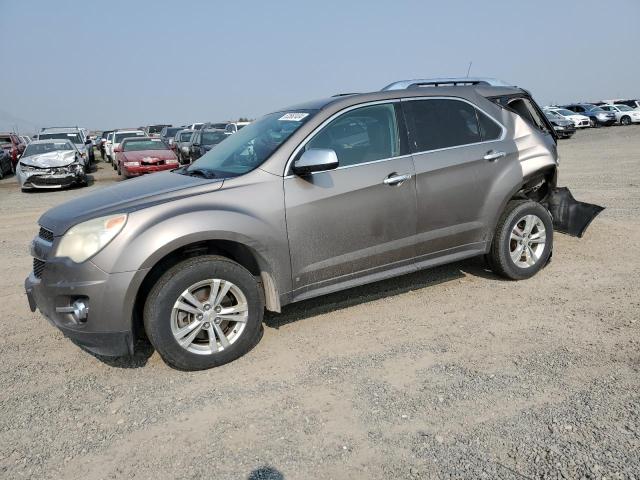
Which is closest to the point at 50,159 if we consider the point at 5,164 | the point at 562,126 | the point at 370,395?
the point at 5,164

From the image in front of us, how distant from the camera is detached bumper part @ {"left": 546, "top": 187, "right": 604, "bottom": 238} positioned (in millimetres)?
5965

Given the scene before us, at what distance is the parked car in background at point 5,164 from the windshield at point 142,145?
6.84m

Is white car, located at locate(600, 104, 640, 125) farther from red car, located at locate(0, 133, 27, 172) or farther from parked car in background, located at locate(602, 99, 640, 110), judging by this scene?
red car, located at locate(0, 133, 27, 172)

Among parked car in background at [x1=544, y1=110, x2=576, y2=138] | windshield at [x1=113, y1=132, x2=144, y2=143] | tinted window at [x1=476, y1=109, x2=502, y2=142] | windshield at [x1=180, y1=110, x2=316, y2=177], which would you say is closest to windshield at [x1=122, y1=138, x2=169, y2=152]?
windshield at [x1=113, y1=132, x2=144, y2=143]

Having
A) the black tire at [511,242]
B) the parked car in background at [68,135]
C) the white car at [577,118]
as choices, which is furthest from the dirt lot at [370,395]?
the white car at [577,118]

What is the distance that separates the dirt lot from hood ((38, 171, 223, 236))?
1.06 m

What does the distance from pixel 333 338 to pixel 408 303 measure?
37.5 inches

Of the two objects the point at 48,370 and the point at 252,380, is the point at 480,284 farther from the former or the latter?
the point at 48,370

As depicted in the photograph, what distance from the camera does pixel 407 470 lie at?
2514 mm

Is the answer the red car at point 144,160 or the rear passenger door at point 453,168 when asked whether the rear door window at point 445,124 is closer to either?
the rear passenger door at point 453,168

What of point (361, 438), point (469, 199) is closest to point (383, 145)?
point (469, 199)

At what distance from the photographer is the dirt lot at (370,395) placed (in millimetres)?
2617

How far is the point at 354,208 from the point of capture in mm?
4023

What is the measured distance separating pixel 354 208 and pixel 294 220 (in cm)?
51
